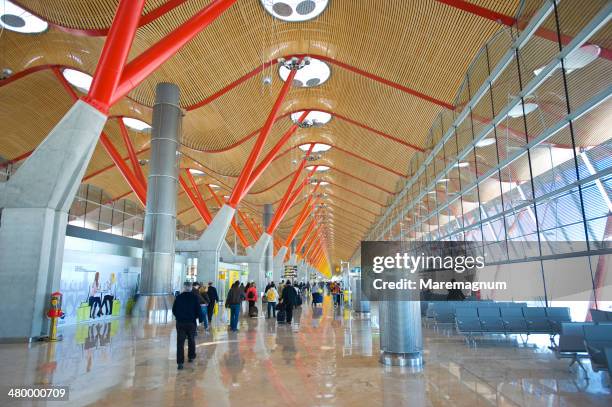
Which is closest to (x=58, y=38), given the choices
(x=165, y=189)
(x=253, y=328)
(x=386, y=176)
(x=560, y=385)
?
(x=165, y=189)

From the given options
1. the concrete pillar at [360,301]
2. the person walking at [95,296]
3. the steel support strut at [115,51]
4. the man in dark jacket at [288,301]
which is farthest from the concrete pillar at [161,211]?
the concrete pillar at [360,301]

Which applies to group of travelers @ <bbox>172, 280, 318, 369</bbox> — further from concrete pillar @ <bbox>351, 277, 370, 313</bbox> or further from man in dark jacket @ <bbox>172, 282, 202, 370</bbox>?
concrete pillar @ <bbox>351, 277, 370, 313</bbox>

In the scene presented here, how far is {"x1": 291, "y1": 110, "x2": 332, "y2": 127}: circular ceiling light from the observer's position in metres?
27.0

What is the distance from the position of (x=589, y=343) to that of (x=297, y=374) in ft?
15.5

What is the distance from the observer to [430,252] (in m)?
23.5

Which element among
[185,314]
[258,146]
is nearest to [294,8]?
[258,146]

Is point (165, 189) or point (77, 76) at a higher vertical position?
point (77, 76)

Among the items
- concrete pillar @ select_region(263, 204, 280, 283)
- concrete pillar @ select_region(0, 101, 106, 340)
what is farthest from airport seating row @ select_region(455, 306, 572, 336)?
concrete pillar @ select_region(263, 204, 280, 283)

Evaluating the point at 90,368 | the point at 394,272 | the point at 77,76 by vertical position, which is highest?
the point at 77,76

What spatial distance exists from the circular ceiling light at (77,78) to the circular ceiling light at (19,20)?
13.7 feet

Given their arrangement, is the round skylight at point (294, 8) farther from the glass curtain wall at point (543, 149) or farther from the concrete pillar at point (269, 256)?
the concrete pillar at point (269, 256)

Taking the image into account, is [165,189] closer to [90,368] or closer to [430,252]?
[90,368]

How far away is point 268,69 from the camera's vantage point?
20531 millimetres

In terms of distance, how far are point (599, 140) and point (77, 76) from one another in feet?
69.7
